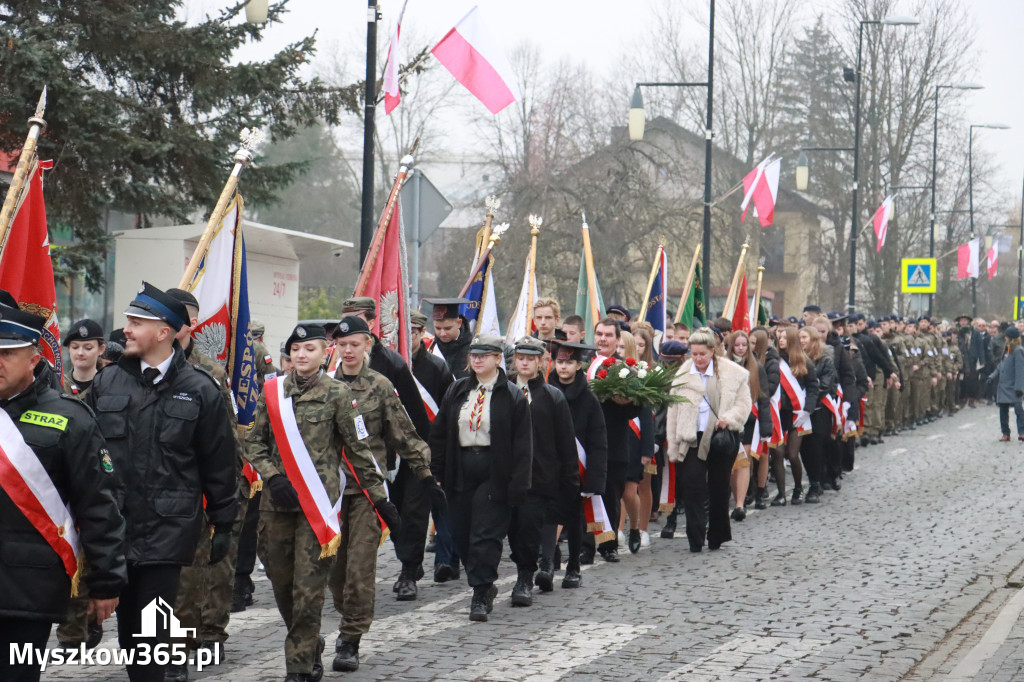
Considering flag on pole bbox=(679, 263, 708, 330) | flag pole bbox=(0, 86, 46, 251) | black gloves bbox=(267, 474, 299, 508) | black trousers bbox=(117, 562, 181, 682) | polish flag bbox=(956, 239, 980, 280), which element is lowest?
black trousers bbox=(117, 562, 181, 682)

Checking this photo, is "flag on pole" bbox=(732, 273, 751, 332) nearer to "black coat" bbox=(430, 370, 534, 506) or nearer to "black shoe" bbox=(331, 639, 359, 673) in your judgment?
"black coat" bbox=(430, 370, 534, 506)

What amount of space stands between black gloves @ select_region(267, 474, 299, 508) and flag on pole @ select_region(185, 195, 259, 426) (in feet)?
5.58

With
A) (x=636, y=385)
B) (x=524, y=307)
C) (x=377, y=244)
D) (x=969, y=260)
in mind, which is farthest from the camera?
(x=969, y=260)

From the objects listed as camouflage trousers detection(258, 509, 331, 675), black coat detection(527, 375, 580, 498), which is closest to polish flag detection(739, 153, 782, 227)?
black coat detection(527, 375, 580, 498)

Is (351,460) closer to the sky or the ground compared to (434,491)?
closer to the sky

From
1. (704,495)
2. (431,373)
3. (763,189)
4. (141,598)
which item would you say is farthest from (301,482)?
(763,189)

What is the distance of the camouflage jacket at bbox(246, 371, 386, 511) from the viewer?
7.18 m

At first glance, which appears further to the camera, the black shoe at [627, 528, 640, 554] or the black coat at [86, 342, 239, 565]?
the black shoe at [627, 528, 640, 554]

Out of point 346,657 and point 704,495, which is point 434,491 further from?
point 704,495

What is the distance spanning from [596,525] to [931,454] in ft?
38.8

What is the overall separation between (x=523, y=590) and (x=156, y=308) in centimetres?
419

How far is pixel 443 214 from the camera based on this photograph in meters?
14.2

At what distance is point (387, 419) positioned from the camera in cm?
820

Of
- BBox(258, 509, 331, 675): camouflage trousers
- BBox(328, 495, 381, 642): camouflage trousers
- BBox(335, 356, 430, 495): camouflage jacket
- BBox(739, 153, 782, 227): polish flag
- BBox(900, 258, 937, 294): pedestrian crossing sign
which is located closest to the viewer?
BBox(258, 509, 331, 675): camouflage trousers
